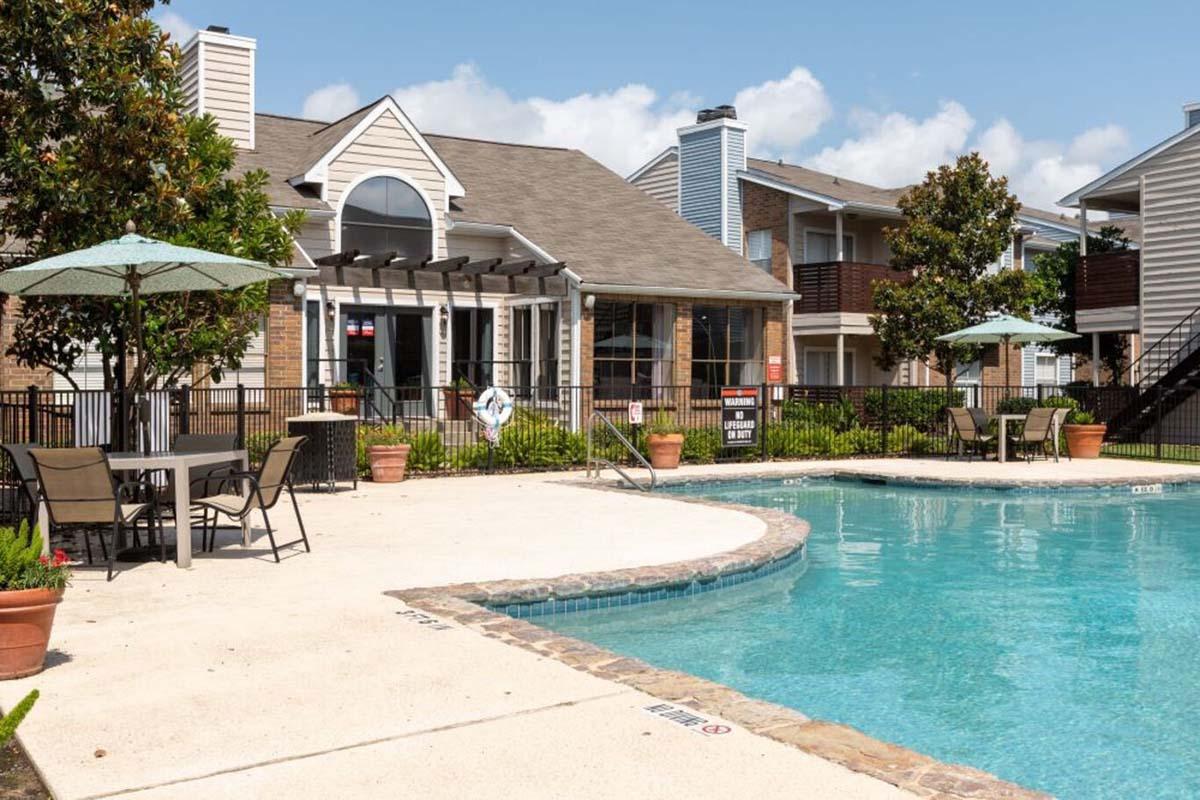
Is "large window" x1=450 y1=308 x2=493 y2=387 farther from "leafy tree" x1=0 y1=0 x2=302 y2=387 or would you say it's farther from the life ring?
"leafy tree" x1=0 y1=0 x2=302 y2=387

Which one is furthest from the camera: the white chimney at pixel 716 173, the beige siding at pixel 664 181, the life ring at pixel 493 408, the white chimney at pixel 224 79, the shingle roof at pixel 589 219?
the beige siding at pixel 664 181

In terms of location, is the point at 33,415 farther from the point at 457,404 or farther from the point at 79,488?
the point at 457,404

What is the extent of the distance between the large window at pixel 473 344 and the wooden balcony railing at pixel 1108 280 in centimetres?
1478

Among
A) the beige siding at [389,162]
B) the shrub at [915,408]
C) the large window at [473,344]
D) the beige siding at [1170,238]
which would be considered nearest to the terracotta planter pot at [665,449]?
the large window at [473,344]

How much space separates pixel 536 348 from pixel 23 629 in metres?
18.6

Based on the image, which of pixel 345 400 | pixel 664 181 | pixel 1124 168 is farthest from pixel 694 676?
pixel 664 181

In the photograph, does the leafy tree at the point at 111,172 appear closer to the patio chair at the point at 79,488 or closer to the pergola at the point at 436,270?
the patio chair at the point at 79,488

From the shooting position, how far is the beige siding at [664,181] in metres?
34.3

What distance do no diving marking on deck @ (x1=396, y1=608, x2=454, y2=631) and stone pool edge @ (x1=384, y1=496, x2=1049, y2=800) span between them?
98mm

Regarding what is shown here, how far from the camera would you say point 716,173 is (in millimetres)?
32344

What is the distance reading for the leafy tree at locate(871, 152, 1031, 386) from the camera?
78.4 feet

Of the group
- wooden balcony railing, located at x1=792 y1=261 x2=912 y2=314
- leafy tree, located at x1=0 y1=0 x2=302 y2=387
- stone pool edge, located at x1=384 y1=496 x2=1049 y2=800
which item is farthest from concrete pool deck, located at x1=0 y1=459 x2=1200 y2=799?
wooden balcony railing, located at x1=792 y1=261 x2=912 y2=314

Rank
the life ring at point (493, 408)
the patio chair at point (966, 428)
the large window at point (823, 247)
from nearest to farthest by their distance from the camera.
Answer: the life ring at point (493, 408)
the patio chair at point (966, 428)
the large window at point (823, 247)

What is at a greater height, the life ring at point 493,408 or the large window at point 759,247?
the large window at point 759,247
